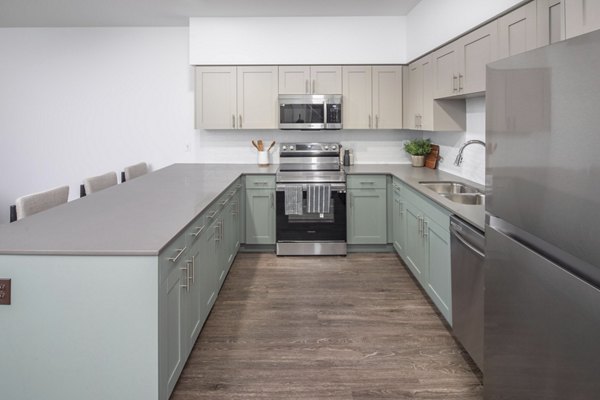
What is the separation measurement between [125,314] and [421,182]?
2803 mm

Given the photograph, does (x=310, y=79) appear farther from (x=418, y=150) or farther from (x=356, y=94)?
(x=418, y=150)

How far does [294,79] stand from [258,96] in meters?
0.44

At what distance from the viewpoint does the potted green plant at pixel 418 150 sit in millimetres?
5012

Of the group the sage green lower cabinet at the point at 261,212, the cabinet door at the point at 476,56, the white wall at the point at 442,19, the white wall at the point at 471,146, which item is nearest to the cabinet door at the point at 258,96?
the sage green lower cabinet at the point at 261,212

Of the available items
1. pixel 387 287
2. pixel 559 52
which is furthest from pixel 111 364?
pixel 387 287

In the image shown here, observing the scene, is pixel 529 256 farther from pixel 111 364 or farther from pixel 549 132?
pixel 111 364

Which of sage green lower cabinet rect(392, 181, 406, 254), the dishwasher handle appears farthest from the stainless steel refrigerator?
sage green lower cabinet rect(392, 181, 406, 254)

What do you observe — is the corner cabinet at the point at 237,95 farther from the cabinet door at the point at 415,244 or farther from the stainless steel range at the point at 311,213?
the cabinet door at the point at 415,244

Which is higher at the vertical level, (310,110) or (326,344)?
(310,110)

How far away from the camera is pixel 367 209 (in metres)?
4.74

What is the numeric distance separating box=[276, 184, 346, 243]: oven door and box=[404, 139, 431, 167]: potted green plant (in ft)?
3.43

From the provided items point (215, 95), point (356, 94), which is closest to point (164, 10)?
point (215, 95)

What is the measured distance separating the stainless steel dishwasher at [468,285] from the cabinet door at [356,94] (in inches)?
101

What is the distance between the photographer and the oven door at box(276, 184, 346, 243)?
Answer: 4652 mm
